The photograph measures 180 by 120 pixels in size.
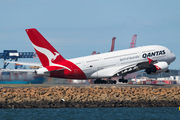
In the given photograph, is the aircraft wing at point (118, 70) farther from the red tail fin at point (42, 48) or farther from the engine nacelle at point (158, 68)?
the red tail fin at point (42, 48)

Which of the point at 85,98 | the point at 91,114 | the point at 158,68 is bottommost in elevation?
the point at 91,114

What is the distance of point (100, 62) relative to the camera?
61188 millimetres

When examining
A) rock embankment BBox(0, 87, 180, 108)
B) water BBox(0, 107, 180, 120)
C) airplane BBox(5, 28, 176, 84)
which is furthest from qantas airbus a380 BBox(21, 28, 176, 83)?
water BBox(0, 107, 180, 120)

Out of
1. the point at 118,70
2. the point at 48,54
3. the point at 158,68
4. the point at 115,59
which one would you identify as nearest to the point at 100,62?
the point at 115,59

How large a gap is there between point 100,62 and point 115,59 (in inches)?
117

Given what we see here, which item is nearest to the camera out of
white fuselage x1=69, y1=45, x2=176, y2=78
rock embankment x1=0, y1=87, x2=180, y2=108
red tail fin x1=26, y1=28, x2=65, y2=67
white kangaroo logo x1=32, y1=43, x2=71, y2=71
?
rock embankment x1=0, y1=87, x2=180, y2=108

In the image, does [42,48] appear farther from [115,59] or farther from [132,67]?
[132,67]

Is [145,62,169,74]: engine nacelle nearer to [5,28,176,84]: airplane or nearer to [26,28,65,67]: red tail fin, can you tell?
[5,28,176,84]: airplane

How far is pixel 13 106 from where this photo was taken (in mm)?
39969

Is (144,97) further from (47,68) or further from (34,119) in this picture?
(47,68)

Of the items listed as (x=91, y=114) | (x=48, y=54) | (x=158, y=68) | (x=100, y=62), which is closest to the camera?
(x=91, y=114)

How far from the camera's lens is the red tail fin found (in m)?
57.0

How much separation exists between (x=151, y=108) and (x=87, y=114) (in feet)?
28.9

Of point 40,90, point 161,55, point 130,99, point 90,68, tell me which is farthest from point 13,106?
point 161,55
